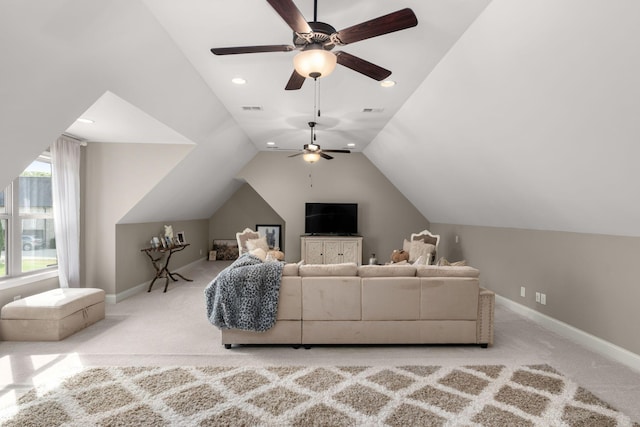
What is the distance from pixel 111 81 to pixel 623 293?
16.3ft

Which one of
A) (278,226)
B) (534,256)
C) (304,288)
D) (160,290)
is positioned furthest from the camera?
(278,226)

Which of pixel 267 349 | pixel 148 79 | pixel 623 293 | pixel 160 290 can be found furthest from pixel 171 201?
pixel 623 293

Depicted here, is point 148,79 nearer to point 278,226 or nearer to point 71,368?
point 71,368

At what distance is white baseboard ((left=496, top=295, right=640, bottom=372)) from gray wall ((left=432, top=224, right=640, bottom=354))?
5 cm

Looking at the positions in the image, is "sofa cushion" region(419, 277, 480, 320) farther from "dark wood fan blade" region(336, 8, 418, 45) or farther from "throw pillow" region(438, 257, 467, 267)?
"dark wood fan blade" region(336, 8, 418, 45)

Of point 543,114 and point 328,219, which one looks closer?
point 543,114

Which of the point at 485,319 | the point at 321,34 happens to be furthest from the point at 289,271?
the point at 321,34

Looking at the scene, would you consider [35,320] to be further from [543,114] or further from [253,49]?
[543,114]

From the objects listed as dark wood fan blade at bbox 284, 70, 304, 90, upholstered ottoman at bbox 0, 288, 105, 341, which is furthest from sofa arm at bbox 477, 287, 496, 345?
upholstered ottoman at bbox 0, 288, 105, 341

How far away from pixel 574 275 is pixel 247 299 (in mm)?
3559

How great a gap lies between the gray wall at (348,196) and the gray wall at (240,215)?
67.5 inches

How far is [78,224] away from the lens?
491cm

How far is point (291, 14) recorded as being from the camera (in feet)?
6.21

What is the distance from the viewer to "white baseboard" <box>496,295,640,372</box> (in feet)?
10.6
